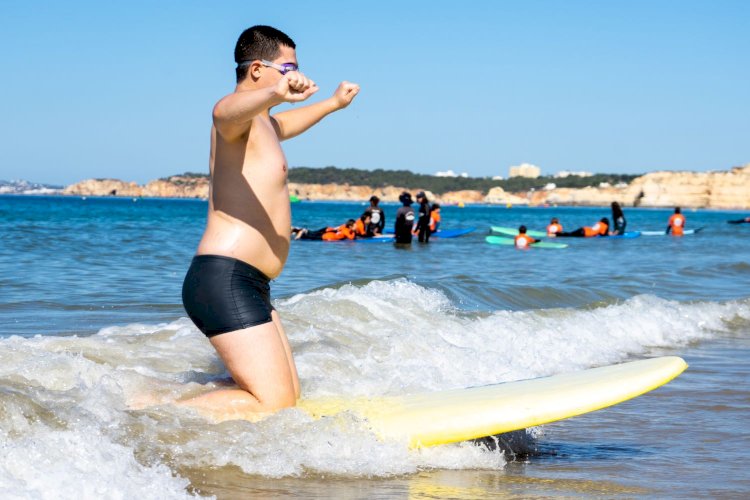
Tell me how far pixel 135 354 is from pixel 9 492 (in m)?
2.80

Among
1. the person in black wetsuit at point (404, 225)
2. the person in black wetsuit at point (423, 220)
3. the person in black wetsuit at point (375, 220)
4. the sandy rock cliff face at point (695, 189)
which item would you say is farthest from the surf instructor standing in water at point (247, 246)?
the sandy rock cliff face at point (695, 189)

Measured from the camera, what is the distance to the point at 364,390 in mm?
5156

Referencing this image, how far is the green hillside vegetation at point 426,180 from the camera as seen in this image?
164750 mm

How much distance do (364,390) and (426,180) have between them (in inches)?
6499

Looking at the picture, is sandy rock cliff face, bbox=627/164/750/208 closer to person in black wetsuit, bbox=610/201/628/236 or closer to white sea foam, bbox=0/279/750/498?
person in black wetsuit, bbox=610/201/628/236

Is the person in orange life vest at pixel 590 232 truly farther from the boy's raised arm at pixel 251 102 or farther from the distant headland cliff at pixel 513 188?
the distant headland cliff at pixel 513 188

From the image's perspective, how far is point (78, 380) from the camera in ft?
15.0

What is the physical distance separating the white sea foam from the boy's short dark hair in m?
1.56

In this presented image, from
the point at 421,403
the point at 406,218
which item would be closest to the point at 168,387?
the point at 421,403

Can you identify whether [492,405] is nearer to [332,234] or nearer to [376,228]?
[332,234]

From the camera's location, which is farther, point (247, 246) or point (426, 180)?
point (426, 180)

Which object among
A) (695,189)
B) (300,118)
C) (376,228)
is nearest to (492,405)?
(300,118)

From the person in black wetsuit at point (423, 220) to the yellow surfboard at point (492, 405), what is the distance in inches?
812

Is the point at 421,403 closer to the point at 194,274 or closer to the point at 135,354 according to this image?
the point at 194,274
